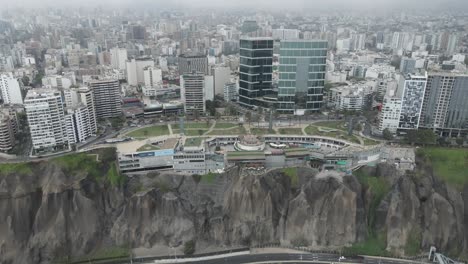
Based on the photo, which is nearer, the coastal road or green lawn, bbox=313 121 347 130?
the coastal road

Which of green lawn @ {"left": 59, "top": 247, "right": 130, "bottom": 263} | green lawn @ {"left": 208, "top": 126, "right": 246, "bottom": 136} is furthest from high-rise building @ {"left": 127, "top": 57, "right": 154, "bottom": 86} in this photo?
green lawn @ {"left": 59, "top": 247, "right": 130, "bottom": 263}

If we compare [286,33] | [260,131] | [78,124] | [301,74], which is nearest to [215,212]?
[260,131]

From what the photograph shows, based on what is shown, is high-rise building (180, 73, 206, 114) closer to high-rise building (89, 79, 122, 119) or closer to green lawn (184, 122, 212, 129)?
green lawn (184, 122, 212, 129)

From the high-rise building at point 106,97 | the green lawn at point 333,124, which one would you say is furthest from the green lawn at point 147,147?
the green lawn at point 333,124

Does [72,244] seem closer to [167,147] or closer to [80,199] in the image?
[80,199]

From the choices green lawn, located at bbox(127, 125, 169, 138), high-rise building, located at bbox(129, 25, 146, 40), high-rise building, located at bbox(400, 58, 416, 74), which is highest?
high-rise building, located at bbox(129, 25, 146, 40)

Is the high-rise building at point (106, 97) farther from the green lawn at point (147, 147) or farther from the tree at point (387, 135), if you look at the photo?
the tree at point (387, 135)
